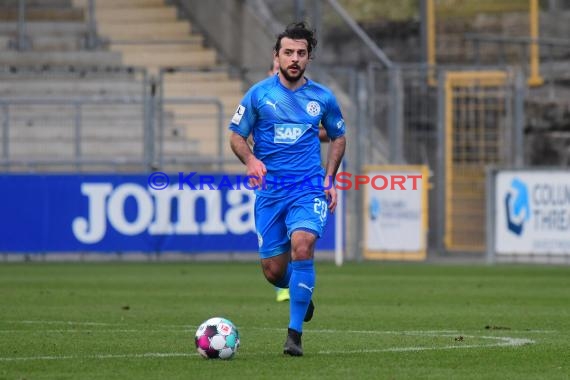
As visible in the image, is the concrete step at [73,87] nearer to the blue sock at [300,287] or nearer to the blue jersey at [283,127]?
the blue jersey at [283,127]

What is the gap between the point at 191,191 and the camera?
24750 mm

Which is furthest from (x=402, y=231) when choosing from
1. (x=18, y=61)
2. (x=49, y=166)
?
(x=18, y=61)

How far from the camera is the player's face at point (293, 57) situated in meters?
10.4

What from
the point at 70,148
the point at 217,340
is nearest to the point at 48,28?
the point at 70,148

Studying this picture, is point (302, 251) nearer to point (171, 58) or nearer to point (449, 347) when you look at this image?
point (449, 347)

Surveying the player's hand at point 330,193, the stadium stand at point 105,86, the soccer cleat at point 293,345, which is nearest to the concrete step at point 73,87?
the stadium stand at point 105,86

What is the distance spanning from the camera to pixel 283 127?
10.4 metres

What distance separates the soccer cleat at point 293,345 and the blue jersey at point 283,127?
1.03 metres

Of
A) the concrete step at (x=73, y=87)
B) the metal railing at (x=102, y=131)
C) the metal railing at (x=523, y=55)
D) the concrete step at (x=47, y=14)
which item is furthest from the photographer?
the concrete step at (x=47, y=14)

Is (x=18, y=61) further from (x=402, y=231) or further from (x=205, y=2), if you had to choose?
(x=402, y=231)

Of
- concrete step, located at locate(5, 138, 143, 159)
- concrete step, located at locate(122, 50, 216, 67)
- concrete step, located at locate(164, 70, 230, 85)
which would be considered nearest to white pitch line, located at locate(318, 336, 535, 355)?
concrete step, located at locate(5, 138, 143, 159)

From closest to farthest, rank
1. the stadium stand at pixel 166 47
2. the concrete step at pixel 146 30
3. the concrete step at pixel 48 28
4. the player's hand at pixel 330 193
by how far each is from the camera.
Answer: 1. the player's hand at pixel 330 193
2. the stadium stand at pixel 166 47
3. the concrete step at pixel 48 28
4. the concrete step at pixel 146 30

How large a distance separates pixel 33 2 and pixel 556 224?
13171 millimetres

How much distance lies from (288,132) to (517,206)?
1411cm
